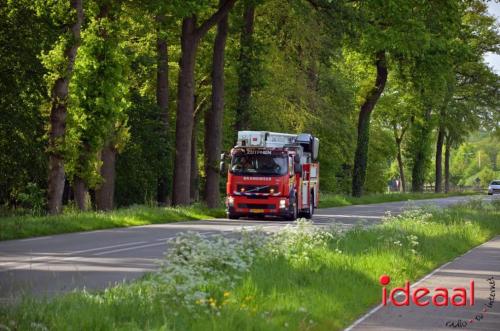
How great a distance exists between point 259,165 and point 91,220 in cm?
877

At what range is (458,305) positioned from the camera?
1324cm

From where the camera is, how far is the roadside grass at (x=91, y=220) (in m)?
24.0

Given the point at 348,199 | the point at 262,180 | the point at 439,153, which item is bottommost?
the point at 348,199

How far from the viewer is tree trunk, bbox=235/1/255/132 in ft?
139

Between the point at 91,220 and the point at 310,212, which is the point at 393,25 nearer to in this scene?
the point at 310,212

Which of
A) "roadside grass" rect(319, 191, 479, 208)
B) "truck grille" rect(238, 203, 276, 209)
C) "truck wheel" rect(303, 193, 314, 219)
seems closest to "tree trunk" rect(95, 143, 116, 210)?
"truck grille" rect(238, 203, 276, 209)

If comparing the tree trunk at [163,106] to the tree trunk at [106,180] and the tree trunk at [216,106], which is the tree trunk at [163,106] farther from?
the tree trunk at [106,180]

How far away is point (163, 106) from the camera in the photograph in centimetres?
4850

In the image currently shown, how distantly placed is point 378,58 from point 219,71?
1965cm

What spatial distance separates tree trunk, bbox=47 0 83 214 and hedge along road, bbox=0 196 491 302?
3.43 meters

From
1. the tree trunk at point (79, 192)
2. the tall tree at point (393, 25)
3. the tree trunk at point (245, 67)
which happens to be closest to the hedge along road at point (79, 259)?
the tree trunk at point (79, 192)

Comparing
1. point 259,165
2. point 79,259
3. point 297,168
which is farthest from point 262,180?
point 79,259

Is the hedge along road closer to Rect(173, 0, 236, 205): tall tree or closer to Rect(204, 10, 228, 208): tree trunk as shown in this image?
Rect(173, 0, 236, 205): tall tree

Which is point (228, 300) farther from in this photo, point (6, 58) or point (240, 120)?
point (240, 120)
